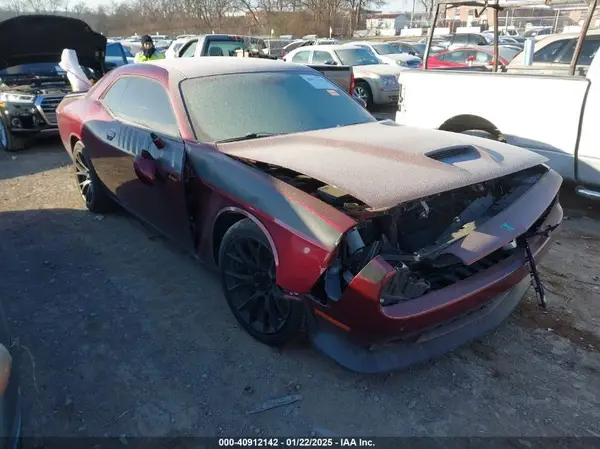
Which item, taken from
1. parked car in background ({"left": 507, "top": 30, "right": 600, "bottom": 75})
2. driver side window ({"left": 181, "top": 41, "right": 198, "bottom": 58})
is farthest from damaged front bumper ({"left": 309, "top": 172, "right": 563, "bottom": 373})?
driver side window ({"left": 181, "top": 41, "right": 198, "bottom": 58})

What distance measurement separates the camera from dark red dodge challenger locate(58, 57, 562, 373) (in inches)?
93.9

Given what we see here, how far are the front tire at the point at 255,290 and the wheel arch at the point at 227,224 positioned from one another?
52 millimetres

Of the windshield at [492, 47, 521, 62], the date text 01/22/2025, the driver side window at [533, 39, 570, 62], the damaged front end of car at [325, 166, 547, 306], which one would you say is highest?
the driver side window at [533, 39, 570, 62]

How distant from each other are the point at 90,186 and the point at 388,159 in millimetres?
3531

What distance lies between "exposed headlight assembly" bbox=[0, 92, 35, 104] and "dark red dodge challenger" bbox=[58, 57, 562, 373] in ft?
14.5

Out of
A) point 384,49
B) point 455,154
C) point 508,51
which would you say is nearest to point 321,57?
point 384,49

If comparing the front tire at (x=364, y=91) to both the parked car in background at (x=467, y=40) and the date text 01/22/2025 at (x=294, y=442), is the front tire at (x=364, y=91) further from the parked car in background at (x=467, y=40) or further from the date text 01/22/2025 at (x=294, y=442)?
the date text 01/22/2025 at (x=294, y=442)

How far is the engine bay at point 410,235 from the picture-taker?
2.41m

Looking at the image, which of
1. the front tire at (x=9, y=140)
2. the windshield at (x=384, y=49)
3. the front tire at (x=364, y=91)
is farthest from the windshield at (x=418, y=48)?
the front tire at (x=9, y=140)

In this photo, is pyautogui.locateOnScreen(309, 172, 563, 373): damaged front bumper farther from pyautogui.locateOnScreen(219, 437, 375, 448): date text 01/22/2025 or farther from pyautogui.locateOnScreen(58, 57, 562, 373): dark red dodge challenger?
pyautogui.locateOnScreen(219, 437, 375, 448): date text 01/22/2025

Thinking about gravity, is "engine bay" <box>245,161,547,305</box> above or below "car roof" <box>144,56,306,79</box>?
below

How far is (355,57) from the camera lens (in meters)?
13.0

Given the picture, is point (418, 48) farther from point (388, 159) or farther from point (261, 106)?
point (388, 159)

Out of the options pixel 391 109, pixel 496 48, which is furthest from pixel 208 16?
pixel 496 48
